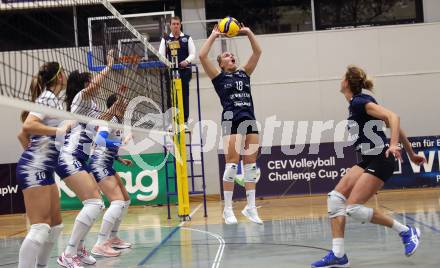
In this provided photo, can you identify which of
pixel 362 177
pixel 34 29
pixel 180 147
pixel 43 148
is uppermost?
pixel 34 29

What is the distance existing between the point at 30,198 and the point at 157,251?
7.84 feet

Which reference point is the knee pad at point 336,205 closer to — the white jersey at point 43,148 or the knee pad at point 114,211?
the white jersey at point 43,148

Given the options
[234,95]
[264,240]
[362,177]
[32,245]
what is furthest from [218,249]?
[32,245]

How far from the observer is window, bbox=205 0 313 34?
51.7 feet

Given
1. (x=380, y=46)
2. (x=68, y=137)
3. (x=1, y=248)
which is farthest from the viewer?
(x=380, y=46)

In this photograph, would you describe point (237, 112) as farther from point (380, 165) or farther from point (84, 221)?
point (380, 165)

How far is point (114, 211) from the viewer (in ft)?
22.4

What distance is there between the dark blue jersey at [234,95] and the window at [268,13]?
25.6 ft

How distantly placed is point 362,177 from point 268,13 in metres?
10.9

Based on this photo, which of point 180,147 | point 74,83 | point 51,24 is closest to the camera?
point 74,83

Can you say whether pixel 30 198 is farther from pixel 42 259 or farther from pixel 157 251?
pixel 157 251

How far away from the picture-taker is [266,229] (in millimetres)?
8242

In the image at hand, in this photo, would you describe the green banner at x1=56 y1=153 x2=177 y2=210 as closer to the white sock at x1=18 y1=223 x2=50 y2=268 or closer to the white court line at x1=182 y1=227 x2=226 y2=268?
the white court line at x1=182 y1=227 x2=226 y2=268

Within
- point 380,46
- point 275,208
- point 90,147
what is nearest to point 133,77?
point 275,208
